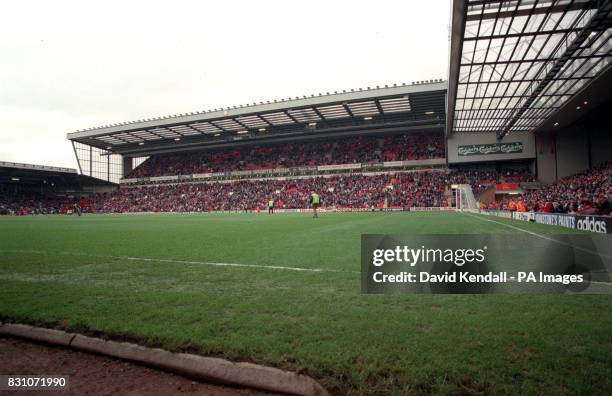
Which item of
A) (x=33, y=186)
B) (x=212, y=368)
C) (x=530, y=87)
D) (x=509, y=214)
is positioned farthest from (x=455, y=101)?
(x=33, y=186)

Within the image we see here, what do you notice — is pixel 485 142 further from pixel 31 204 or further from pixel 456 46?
pixel 31 204

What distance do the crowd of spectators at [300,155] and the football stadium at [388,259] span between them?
0.56 meters

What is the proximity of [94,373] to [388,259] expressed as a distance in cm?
229

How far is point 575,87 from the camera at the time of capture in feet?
77.3

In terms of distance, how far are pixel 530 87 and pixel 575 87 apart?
2.89 m

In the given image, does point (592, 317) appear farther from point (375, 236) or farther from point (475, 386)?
point (375, 236)

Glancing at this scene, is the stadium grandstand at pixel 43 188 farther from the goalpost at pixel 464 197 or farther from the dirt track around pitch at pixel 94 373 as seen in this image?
the dirt track around pitch at pixel 94 373

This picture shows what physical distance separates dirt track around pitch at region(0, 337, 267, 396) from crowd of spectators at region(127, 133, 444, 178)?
154 ft

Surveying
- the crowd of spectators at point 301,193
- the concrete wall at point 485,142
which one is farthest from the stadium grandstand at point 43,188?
the concrete wall at point 485,142

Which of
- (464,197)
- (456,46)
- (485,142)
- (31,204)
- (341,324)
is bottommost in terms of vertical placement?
(341,324)

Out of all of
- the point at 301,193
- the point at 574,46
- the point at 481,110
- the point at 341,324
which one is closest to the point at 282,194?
the point at 301,193

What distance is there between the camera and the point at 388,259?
2791 mm

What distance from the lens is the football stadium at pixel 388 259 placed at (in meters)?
2.27

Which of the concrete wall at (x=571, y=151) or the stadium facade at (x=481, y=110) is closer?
the stadium facade at (x=481, y=110)
